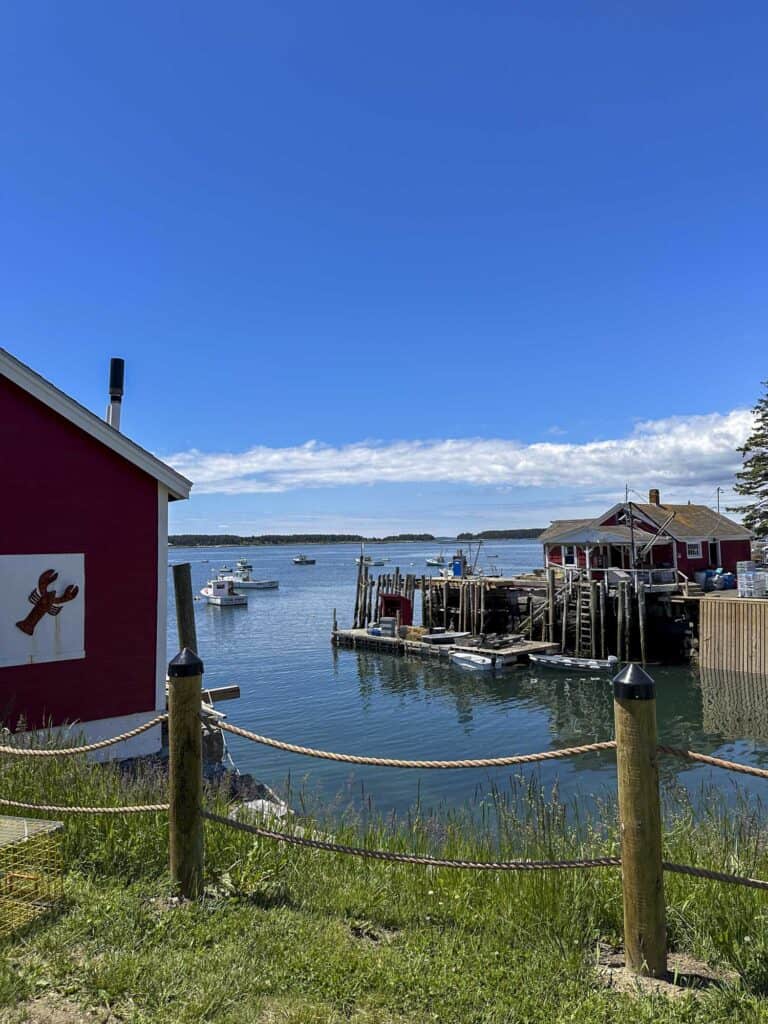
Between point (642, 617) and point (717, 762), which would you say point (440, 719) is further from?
point (717, 762)

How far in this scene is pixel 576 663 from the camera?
3123 cm

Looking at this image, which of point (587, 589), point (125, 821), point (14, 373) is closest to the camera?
point (125, 821)

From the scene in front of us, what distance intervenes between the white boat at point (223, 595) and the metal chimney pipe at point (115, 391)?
5424cm

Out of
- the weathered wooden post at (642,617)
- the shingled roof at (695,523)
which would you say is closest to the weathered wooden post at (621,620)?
the weathered wooden post at (642,617)

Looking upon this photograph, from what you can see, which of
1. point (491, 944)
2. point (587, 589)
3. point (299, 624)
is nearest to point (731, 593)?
point (587, 589)

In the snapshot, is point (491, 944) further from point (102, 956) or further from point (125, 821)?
point (125, 821)

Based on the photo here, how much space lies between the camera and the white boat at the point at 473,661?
31.3m

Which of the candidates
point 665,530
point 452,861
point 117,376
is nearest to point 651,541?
point 665,530

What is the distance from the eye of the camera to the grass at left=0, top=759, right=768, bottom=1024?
325cm

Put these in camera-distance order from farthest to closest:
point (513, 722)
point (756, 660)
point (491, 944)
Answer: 1. point (756, 660)
2. point (513, 722)
3. point (491, 944)

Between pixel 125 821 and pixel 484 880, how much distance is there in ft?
8.21

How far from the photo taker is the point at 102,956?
11.9ft

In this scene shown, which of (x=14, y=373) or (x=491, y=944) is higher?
(x=14, y=373)

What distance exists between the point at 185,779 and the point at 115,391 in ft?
27.7
